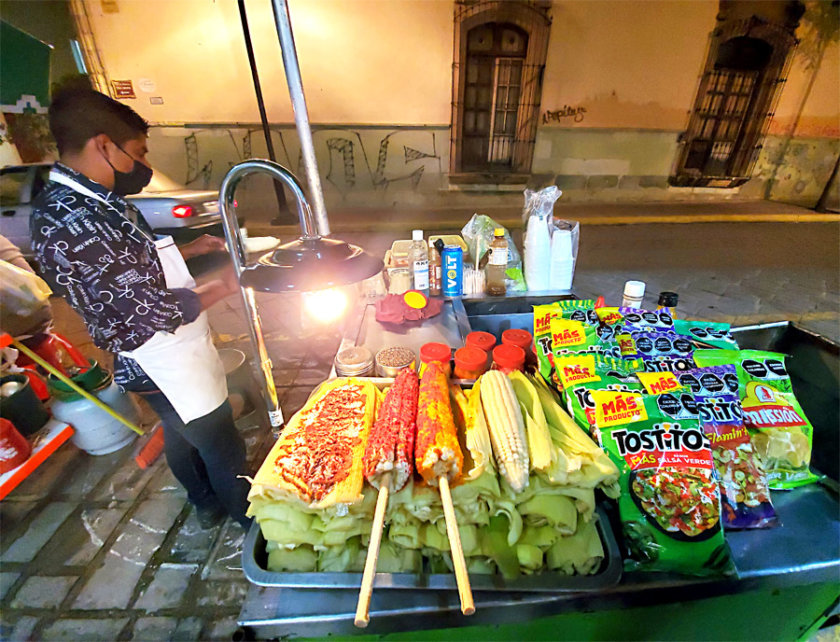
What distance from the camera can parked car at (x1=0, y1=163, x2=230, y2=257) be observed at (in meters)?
4.83

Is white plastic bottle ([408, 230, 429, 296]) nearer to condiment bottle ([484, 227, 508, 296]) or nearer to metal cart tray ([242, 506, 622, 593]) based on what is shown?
condiment bottle ([484, 227, 508, 296])

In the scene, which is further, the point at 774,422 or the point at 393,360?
the point at 393,360

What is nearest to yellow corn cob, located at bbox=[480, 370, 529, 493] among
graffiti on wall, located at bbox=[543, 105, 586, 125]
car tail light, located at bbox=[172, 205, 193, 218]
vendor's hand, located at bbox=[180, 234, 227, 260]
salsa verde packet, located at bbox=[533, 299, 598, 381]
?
salsa verde packet, located at bbox=[533, 299, 598, 381]

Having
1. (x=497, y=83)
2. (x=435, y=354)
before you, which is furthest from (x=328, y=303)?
(x=497, y=83)

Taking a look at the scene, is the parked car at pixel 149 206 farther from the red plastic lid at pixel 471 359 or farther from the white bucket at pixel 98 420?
the red plastic lid at pixel 471 359

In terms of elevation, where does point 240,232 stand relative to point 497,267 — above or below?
above

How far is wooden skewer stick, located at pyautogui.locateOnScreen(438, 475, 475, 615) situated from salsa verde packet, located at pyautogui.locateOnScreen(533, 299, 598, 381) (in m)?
0.71

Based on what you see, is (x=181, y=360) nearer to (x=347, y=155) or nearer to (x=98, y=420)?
(x=98, y=420)

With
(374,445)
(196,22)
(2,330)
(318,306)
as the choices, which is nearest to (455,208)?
(196,22)

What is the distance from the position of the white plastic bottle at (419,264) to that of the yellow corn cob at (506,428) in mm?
1238

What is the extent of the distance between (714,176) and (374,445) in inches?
497

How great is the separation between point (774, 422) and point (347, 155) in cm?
899

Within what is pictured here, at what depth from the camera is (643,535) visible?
103 cm

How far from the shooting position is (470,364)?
1.52 meters
